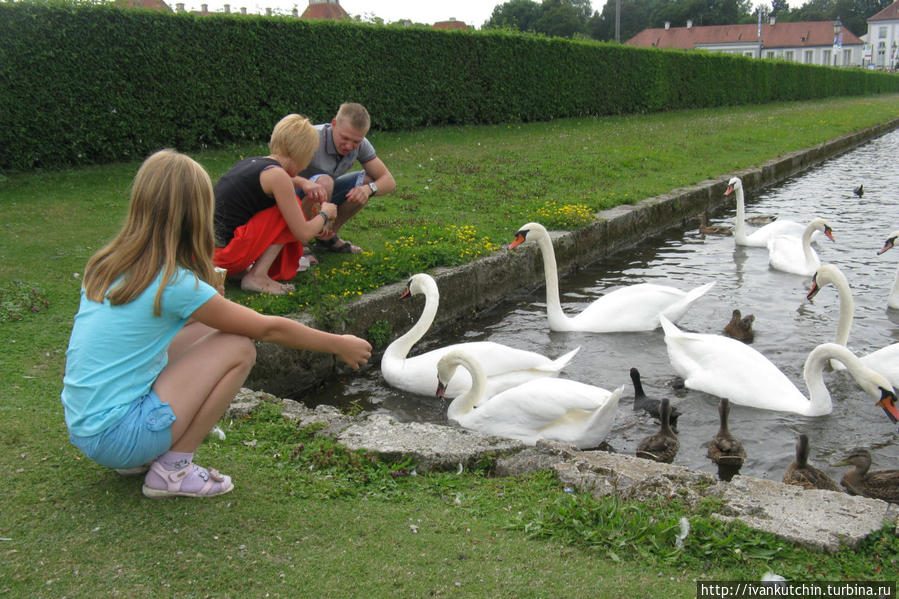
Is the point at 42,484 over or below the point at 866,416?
over

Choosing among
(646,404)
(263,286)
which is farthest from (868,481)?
(263,286)

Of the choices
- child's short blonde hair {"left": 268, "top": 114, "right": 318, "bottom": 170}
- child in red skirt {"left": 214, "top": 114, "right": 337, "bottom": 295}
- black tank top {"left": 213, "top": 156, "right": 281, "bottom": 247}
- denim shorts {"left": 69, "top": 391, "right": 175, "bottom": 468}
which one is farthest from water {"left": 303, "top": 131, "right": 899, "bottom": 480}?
denim shorts {"left": 69, "top": 391, "right": 175, "bottom": 468}

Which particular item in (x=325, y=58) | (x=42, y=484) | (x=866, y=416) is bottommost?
(x=866, y=416)

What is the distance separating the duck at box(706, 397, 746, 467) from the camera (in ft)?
14.7

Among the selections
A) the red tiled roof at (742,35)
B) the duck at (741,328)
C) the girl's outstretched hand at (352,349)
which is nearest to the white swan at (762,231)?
the duck at (741,328)

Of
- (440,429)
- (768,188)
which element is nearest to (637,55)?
(768,188)

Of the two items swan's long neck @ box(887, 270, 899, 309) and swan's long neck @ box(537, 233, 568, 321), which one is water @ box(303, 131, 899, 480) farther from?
swan's long neck @ box(537, 233, 568, 321)

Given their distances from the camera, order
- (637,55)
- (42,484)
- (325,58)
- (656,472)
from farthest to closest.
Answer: (637,55) → (325,58) → (656,472) → (42,484)

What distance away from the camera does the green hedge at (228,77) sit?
1002 cm

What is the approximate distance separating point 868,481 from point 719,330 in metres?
2.94

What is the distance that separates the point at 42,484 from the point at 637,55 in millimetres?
25987

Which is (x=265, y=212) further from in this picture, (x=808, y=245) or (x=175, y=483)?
(x=808, y=245)

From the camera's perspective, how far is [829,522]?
10.1 feet

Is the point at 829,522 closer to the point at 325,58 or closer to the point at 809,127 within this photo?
the point at 325,58
